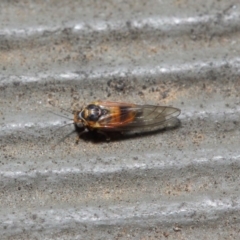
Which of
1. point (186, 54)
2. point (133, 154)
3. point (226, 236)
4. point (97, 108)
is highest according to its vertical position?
point (186, 54)

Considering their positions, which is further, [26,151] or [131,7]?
[131,7]

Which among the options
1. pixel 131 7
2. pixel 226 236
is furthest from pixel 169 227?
pixel 131 7

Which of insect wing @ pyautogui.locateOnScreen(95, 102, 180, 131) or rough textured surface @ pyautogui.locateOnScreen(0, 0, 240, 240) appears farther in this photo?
insect wing @ pyautogui.locateOnScreen(95, 102, 180, 131)

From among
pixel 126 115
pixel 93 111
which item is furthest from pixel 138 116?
pixel 93 111

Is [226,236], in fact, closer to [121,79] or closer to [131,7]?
[121,79]

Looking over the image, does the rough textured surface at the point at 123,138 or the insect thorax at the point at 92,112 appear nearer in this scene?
the rough textured surface at the point at 123,138
